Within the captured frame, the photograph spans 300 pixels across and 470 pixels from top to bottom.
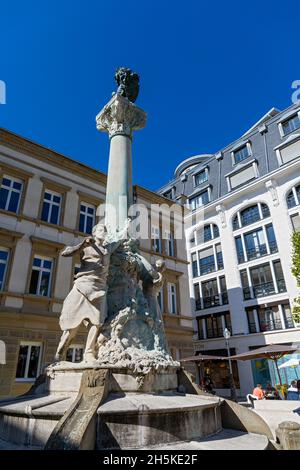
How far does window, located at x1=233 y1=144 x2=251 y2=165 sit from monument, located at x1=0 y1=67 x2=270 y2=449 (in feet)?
91.0

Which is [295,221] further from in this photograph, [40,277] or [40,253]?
[40,277]

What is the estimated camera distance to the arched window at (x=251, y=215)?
3008cm

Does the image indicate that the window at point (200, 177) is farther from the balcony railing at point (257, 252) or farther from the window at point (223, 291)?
the window at point (223, 291)

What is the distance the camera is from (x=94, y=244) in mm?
6527

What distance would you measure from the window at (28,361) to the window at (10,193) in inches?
282

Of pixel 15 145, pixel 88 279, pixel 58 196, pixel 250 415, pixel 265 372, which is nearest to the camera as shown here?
pixel 250 415

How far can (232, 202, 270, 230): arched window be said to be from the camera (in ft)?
98.7

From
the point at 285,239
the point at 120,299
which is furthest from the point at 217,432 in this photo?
the point at 285,239

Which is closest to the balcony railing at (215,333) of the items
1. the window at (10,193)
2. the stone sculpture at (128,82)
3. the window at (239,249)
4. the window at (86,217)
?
the window at (239,249)

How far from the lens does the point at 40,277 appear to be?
15.9 m
